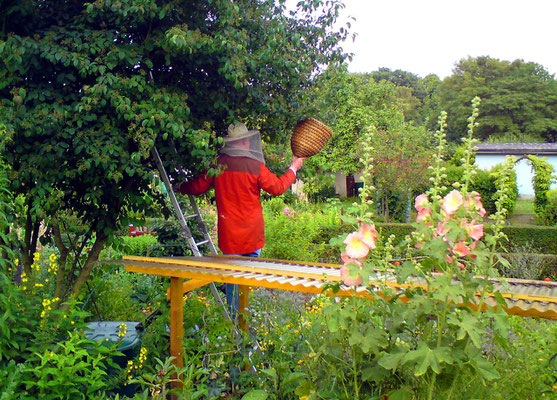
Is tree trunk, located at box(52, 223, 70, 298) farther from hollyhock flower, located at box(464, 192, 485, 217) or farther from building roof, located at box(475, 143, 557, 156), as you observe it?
building roof, located at box(475, 143, 557, 156)

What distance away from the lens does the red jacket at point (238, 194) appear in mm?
4129

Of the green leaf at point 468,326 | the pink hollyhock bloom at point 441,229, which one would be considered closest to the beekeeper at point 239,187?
the pink hollyhock bloom at point 441,229

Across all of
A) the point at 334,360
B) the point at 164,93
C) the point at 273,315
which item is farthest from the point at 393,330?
the point at 164,93

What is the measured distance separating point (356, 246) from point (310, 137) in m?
2.34

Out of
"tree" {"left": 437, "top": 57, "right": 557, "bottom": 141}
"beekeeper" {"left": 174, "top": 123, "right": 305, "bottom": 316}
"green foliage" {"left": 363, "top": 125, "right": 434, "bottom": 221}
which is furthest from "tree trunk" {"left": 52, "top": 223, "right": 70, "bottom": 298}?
"tree" {"left": 437, "top": 57, "right": 557, "bottom": 141}

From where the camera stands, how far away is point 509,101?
38.8m

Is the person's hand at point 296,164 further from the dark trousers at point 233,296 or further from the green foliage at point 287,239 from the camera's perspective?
the green foliage at point 287,239

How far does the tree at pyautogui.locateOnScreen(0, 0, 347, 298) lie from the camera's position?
3322 millimetres

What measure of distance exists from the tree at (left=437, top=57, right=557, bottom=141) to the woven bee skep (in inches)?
A: 1431

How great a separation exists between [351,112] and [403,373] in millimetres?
22547

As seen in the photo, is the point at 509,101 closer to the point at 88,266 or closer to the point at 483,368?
the point at 88,266

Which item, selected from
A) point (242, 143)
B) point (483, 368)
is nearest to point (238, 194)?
point (242, 143)

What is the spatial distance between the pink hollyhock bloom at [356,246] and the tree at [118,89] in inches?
70.1

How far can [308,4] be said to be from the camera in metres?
4.21
